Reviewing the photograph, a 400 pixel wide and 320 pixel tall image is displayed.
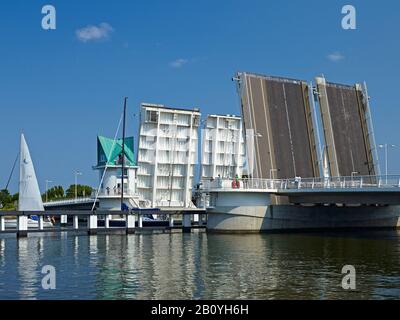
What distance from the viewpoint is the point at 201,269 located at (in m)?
20.9

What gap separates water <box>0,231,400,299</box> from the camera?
625 inches

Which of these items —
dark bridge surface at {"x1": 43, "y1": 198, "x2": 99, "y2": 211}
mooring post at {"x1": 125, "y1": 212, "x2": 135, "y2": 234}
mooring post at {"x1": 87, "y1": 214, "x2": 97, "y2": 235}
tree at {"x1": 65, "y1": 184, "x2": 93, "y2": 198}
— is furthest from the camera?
tree at {"x1": 65, "y1": 184, "x2": 93, "y2": 198}

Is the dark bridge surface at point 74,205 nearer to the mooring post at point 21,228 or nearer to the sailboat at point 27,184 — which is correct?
the sailboat at point 27,184

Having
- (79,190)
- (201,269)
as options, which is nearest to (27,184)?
(201,269)

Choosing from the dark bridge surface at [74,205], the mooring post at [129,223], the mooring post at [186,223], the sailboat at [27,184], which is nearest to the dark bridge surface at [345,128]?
the mooring post at [186,223]

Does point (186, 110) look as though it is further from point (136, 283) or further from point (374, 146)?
point (136, 283)

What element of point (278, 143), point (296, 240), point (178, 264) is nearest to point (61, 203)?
point (278, 143)

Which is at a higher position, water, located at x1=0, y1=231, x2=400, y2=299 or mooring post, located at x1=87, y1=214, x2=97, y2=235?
mooring post, located at x1=87, y1=214, x2=97, y2=235

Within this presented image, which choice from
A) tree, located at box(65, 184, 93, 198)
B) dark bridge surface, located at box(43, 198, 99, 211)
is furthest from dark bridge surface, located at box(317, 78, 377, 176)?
tree, located at box(65, 184, 93, 198)

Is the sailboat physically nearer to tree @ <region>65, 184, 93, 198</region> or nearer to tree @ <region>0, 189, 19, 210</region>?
tree @ <region>0, 189, 19, 210</region>

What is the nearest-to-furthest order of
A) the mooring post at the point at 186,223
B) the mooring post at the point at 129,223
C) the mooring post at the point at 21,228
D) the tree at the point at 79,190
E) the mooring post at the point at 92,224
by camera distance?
the mooring post at the point at 21,228, the mooring post at the point at 92,224, the mooring post at the point at 129,223, the mooring post at the point at 186,223, the tree at the point at 79,190

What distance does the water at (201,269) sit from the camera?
15.9 meters
